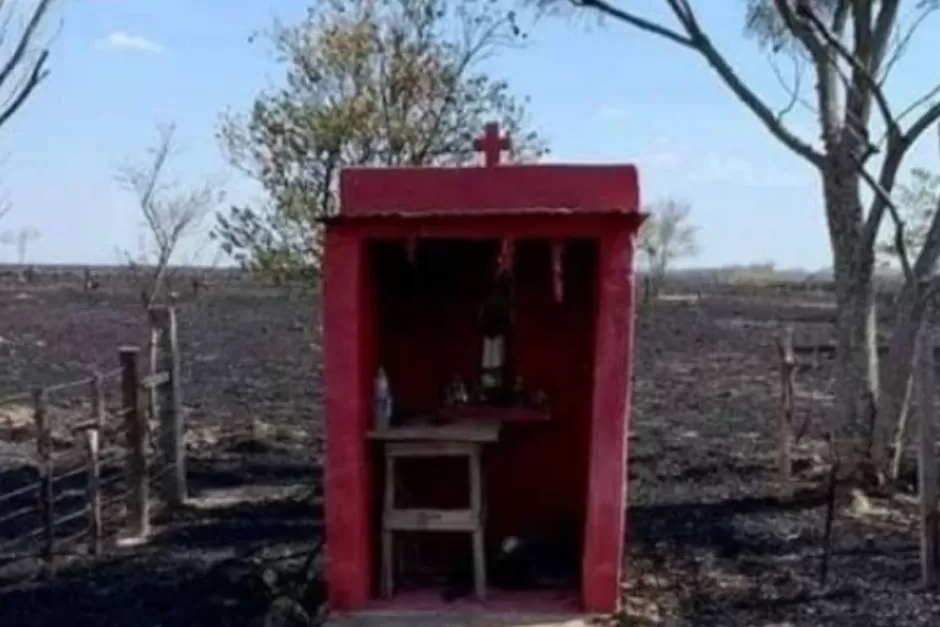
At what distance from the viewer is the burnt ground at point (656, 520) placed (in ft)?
27.3

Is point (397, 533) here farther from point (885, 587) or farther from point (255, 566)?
point (885, 587)

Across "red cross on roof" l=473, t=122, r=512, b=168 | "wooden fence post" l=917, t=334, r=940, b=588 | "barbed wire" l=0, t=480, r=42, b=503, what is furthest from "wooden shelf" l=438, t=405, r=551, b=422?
"barbed wire" l=0, t=480, r=42, b=503

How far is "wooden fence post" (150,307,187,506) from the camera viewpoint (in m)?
11.7

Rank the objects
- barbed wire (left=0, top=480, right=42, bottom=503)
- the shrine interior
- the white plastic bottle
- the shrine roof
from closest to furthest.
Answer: the shrine roof, the white plastic bottle, the shrine interior, barbed wire (left=0, top=480, right=42, bottom=503)

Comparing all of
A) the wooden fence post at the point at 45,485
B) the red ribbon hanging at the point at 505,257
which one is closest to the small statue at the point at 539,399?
the red ribbon hanging at the point at 505,257

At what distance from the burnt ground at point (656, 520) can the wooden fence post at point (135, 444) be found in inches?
7.4

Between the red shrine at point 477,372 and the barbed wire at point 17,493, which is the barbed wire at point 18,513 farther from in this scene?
the red shrine at point 477,372

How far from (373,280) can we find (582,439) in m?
1.52

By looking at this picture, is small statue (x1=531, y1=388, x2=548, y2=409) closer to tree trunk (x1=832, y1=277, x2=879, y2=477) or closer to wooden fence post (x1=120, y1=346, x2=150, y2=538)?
wooden fence post (x1=120, y1=346, x2=150, y2=538)

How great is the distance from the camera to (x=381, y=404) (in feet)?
27.8

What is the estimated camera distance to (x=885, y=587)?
28.2 feet

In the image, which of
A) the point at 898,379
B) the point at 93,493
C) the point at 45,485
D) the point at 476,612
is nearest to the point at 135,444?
the point at 93,493

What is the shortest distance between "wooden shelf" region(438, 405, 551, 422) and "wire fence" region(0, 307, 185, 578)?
221cm

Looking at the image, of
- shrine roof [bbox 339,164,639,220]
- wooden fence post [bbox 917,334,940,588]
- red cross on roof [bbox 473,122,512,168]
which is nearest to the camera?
shrine roof [bbox 339,164,639,220]
